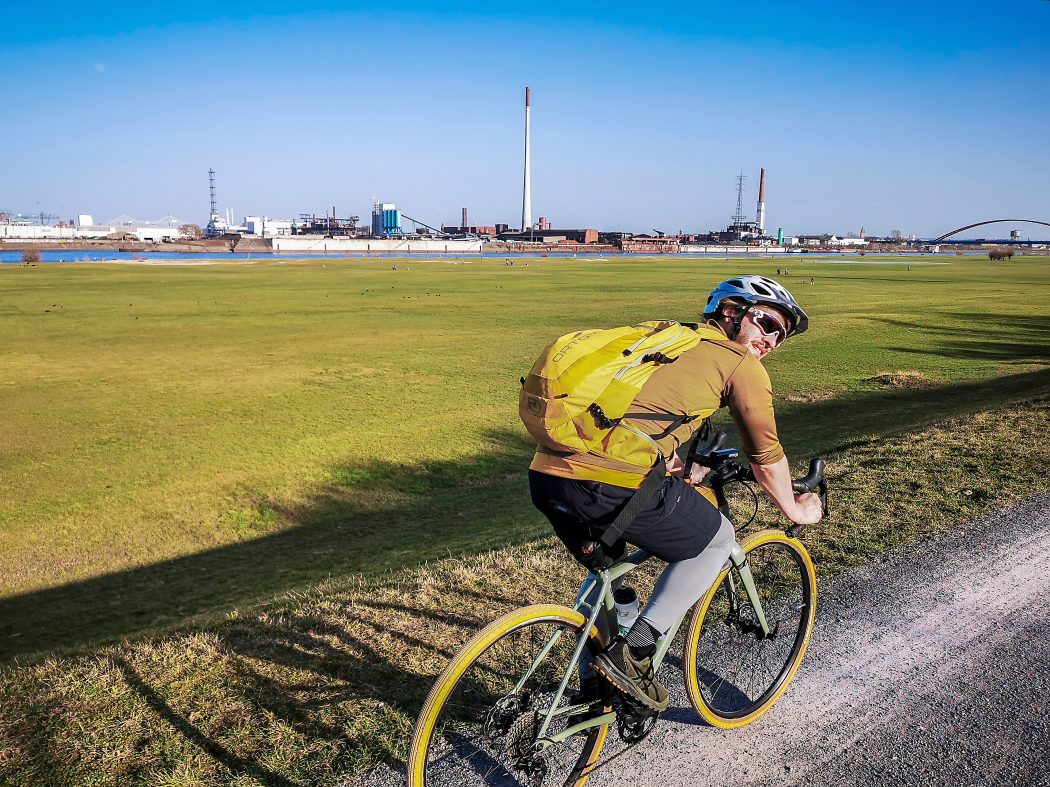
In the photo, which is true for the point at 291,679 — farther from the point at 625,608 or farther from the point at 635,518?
the point at 635,518

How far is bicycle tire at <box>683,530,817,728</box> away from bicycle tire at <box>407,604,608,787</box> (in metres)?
0.81

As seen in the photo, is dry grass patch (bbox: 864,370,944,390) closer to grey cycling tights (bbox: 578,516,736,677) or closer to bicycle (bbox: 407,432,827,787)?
bicycle (bbox: 407,432,827,787)

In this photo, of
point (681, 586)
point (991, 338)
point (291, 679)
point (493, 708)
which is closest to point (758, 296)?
point (681, 586)

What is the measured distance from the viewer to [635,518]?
11.3 feet

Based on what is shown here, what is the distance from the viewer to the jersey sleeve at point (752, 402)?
11.6 ft

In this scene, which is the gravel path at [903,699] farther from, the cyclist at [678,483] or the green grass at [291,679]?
the green grass at [291,679]

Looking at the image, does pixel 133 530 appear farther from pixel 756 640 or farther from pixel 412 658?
pixel 756 640

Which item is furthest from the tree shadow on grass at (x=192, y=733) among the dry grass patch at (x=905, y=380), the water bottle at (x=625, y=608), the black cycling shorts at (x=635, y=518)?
the dry grass patch at (x=905, y=380)

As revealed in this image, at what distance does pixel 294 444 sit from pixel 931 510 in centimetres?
1127

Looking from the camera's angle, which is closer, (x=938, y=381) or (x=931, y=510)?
(x=931, y=510)

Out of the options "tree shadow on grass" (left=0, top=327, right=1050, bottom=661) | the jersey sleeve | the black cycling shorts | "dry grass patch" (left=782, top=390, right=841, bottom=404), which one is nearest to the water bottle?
the black cycling shorts

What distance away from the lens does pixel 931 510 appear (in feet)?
25.7

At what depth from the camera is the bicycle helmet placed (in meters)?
4.05

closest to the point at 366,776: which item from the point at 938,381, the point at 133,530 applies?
the point at 133,530
